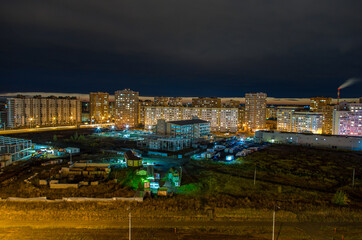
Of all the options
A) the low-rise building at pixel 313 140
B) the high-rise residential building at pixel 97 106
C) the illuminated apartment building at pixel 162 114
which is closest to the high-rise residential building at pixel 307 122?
the low-rise building at pixel 313 140

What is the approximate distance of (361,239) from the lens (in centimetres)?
649

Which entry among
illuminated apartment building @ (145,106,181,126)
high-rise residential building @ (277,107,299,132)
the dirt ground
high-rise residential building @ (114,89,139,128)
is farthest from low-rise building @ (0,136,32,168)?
high-rise residential building @ (277,107,299,132)

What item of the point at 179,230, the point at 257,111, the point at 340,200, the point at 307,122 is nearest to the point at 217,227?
the point at 179,230

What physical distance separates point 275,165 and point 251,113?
21059 mm

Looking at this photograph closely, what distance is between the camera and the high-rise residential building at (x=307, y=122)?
91.1 ft

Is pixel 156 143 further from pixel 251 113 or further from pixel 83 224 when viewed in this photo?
pixel 251 113

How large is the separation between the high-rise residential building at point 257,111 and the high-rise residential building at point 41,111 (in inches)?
1111

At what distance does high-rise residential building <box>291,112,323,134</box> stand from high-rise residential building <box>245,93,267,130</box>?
4.93 metres

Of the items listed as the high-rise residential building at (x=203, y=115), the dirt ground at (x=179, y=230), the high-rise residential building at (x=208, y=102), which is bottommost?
the dirt ground at (x=179, y=230)

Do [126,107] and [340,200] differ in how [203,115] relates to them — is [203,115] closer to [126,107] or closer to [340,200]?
[126,107]

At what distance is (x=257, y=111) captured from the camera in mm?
34312

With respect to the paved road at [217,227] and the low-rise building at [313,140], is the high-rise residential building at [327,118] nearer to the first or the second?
the low-rise building at [313,140]

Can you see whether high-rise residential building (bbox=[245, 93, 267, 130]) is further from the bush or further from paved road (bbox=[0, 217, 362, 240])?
paved road (bbox=[0, 217, 362, 240])

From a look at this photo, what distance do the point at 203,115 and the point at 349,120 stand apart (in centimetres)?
1637
